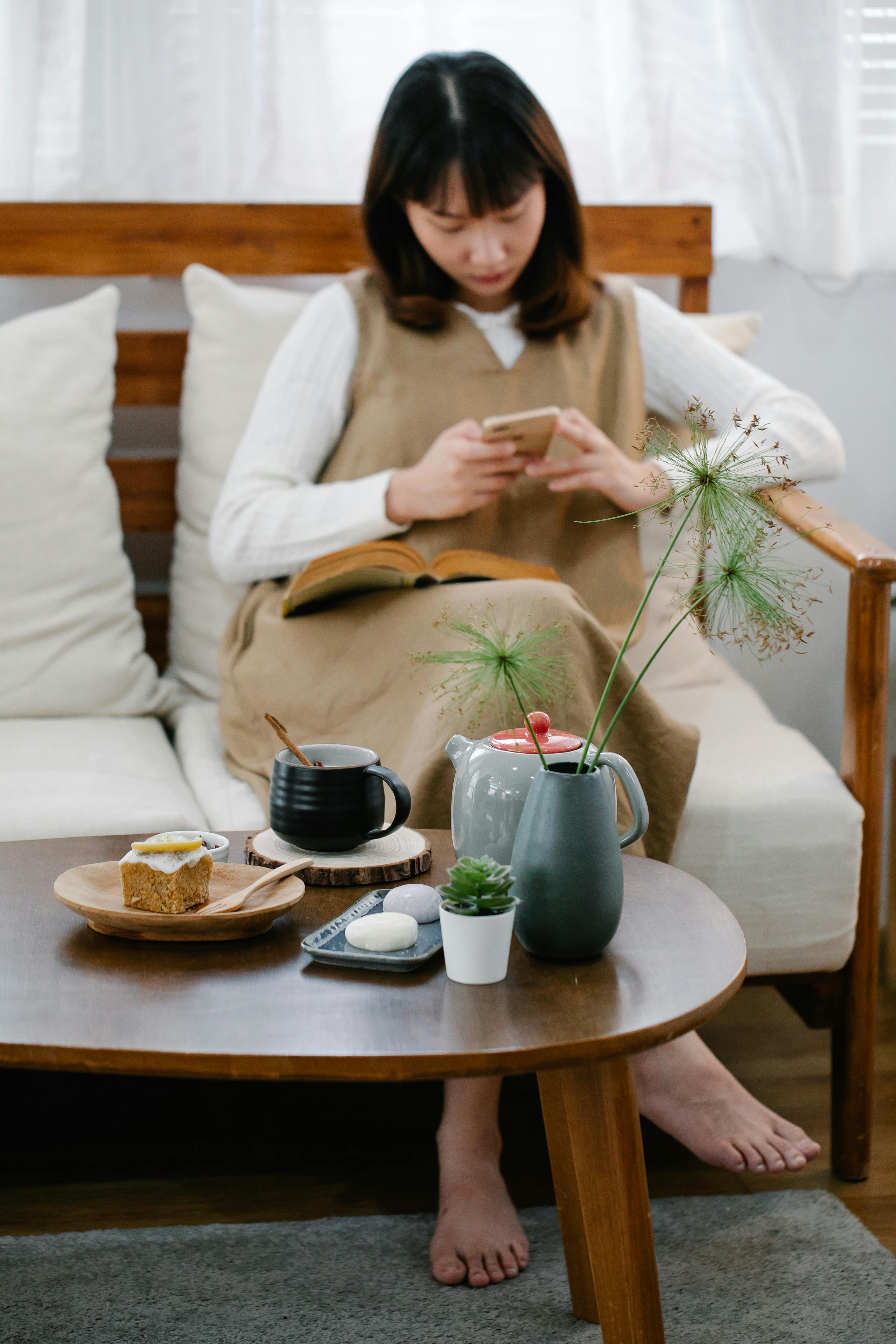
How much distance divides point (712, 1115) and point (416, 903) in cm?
55

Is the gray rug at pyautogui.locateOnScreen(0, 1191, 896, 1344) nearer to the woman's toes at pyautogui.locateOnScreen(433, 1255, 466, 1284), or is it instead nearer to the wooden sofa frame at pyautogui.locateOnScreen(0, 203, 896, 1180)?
the woman's toes at pyautogui.locateOnScreen(433, 1255, 466, 1284)

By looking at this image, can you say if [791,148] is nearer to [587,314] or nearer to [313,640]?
[587,314]

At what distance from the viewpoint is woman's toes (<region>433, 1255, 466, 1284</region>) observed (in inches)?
43.1

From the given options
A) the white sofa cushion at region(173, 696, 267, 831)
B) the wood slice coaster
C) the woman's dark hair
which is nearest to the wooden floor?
the white sofa cushion at region(173, 696, 267, 831)

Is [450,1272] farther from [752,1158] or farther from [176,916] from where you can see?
[176,916]

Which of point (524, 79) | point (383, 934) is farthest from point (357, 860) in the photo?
point (524, 79)

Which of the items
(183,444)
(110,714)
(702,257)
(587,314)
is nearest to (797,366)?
(702,257)

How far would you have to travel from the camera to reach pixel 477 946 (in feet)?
2.44

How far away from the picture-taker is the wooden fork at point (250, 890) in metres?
0.81

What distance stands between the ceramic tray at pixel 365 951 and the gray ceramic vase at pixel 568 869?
0.19 ft

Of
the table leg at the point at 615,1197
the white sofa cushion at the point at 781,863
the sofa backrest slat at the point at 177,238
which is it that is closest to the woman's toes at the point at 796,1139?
the white sofa cushion at the point at 781,863

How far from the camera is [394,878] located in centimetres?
92

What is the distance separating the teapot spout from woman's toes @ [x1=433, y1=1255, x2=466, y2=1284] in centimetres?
47

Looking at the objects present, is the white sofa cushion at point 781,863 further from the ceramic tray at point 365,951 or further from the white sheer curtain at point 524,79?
the white sheer curtain at point 524,79
